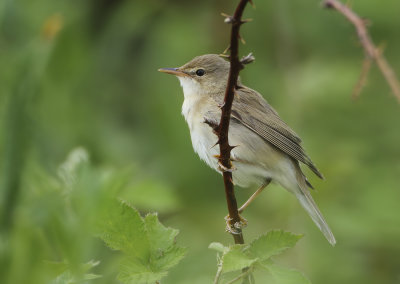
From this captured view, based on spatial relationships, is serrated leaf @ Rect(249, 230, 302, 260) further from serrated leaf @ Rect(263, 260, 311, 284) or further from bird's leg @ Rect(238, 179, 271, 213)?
bird's leg @ Rect(238, 179, 271, 213)

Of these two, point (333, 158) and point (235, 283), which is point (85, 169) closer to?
point (235, 283)

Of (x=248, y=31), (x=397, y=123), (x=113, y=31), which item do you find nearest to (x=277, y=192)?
(x=397, y=123)

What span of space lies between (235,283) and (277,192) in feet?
11.1

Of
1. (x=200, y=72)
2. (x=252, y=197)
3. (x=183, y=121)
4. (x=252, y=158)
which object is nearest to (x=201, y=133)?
(x=252, y=158)

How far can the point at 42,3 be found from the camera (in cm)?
→ 733

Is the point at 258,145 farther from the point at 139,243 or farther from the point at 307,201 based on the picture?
the point at 139,243

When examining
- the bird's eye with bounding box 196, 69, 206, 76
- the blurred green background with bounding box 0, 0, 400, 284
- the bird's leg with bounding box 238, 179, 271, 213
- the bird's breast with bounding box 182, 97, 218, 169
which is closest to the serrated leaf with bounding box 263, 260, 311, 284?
the blurred green background with bounding box 0, 0, 400, 284

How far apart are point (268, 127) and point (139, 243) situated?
2.25 m

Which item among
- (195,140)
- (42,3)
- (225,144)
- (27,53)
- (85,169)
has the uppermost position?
(42,3)

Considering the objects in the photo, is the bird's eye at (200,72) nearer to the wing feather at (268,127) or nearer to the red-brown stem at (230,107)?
the wing feather at (268,127)

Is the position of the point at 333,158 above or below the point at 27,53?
above

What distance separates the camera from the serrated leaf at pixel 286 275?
2023 mm

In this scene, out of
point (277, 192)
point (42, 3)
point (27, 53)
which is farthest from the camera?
point (42, 3)

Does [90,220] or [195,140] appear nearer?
[90,220]
